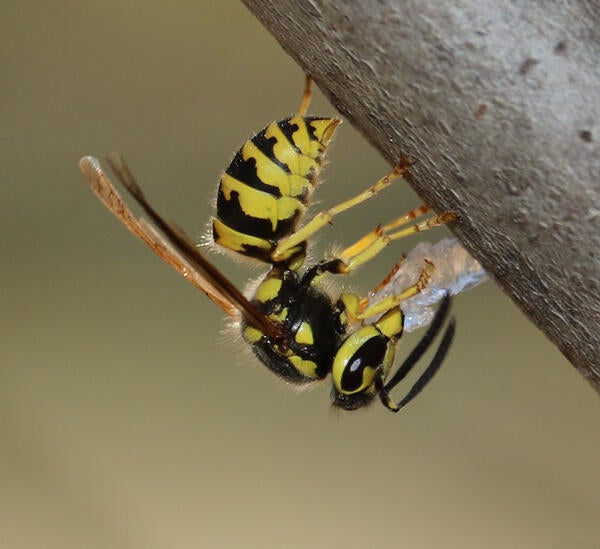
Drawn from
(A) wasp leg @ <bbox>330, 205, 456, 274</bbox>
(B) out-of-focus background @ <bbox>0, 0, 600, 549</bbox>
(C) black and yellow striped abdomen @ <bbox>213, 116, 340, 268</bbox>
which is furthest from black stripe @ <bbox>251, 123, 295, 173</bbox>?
(B) out-of-focus background @ <bbox>0, 0, 600, 549</bbox>

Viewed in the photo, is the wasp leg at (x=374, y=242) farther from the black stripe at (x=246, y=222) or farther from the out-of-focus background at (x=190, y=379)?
the out-of-focus background at (x=190, y=379)

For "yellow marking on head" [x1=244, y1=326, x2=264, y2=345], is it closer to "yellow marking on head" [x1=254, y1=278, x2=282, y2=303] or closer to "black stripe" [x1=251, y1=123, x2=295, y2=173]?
"yellow marking on head" [x1=254, y1=278, x2=282, y2=303]

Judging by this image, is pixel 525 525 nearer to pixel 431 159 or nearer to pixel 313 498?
pixel 313 498

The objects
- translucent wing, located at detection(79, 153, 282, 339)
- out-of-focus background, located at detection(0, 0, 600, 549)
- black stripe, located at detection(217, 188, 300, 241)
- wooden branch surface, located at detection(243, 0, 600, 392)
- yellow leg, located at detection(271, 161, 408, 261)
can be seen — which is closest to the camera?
wooden branch surface, located at detection(243, 0, 600, 392)

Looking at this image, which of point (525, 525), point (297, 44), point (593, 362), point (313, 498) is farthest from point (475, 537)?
point (297, 44)

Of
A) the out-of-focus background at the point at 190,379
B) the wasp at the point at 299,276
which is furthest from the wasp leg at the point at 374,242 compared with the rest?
the out-of-focus background at the point at 190,379

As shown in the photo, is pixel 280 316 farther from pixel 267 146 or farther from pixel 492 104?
pixel 492 104
